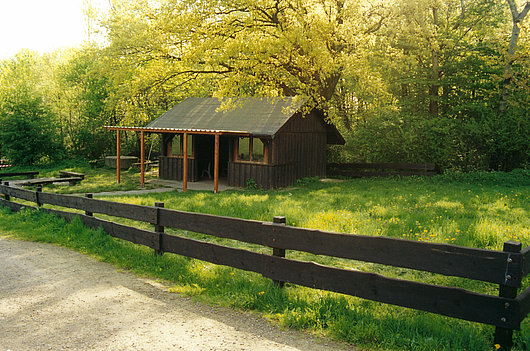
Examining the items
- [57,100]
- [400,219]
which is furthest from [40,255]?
[57,100]

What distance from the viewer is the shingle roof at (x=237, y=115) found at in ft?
64.8

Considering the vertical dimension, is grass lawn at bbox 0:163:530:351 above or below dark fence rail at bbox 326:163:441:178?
below

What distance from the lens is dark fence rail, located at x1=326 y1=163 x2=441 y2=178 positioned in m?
23.0

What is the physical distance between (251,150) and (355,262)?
514 inches

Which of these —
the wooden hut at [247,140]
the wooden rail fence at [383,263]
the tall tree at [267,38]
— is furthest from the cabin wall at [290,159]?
the wooden rail fence at [383,263]

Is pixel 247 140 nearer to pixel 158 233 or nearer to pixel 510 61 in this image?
pixel 158 233

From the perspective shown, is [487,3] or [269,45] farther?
[487,3]

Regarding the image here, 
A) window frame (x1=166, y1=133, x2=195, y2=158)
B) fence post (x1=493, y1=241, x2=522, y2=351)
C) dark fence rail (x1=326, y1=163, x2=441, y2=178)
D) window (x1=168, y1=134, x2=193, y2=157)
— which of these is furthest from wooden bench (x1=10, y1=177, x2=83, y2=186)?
fence post (x1=493, y1=241, x2=522, y2=351)

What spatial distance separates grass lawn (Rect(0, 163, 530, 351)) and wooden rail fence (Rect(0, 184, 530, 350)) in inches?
9.5

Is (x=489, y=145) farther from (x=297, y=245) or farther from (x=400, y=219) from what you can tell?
(x=297, y=245)

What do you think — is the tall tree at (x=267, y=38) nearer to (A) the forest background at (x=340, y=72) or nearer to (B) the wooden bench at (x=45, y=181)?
(A) the forest background at (x=340, y=72)

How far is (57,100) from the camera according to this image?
3475 centimetres

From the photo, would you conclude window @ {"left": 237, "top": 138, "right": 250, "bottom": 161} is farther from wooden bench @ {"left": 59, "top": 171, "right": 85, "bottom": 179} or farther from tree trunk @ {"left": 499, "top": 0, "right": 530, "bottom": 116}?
tree trunk @ {"left": 499, "top": 0, "right": 530, "bottom": 116}

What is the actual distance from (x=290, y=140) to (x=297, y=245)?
15754 millimetres
